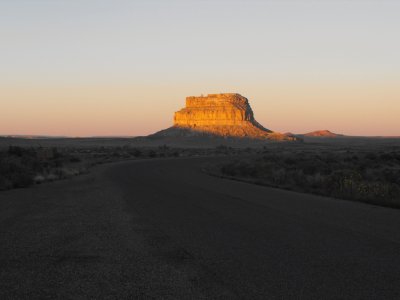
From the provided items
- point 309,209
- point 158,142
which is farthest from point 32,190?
point 158,142

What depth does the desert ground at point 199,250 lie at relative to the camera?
6.24 meters

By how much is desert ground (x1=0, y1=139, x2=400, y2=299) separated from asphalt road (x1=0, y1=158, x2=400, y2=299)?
2cm

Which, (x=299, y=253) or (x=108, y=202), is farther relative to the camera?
(x=108, y=202)

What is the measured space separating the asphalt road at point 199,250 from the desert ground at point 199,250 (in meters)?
0.02

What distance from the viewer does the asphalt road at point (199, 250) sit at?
624 cm

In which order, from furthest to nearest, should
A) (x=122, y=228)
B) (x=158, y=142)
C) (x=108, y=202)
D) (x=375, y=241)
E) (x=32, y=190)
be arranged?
(x=158, y=142) < (x=32, y=190) < (x=108, y=202) < (x=122, y=228) < (x=375, y=241)

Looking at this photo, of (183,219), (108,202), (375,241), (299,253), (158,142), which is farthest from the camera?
(158,142)

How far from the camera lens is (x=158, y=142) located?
177m

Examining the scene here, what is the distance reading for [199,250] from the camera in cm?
851

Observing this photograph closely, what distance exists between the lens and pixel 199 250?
8.51 m

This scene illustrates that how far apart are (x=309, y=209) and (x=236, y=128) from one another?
173795mm

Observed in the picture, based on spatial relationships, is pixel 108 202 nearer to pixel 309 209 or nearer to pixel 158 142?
pixel 309 209

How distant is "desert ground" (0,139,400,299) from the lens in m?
6.24

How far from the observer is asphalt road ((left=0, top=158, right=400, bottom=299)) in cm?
624
